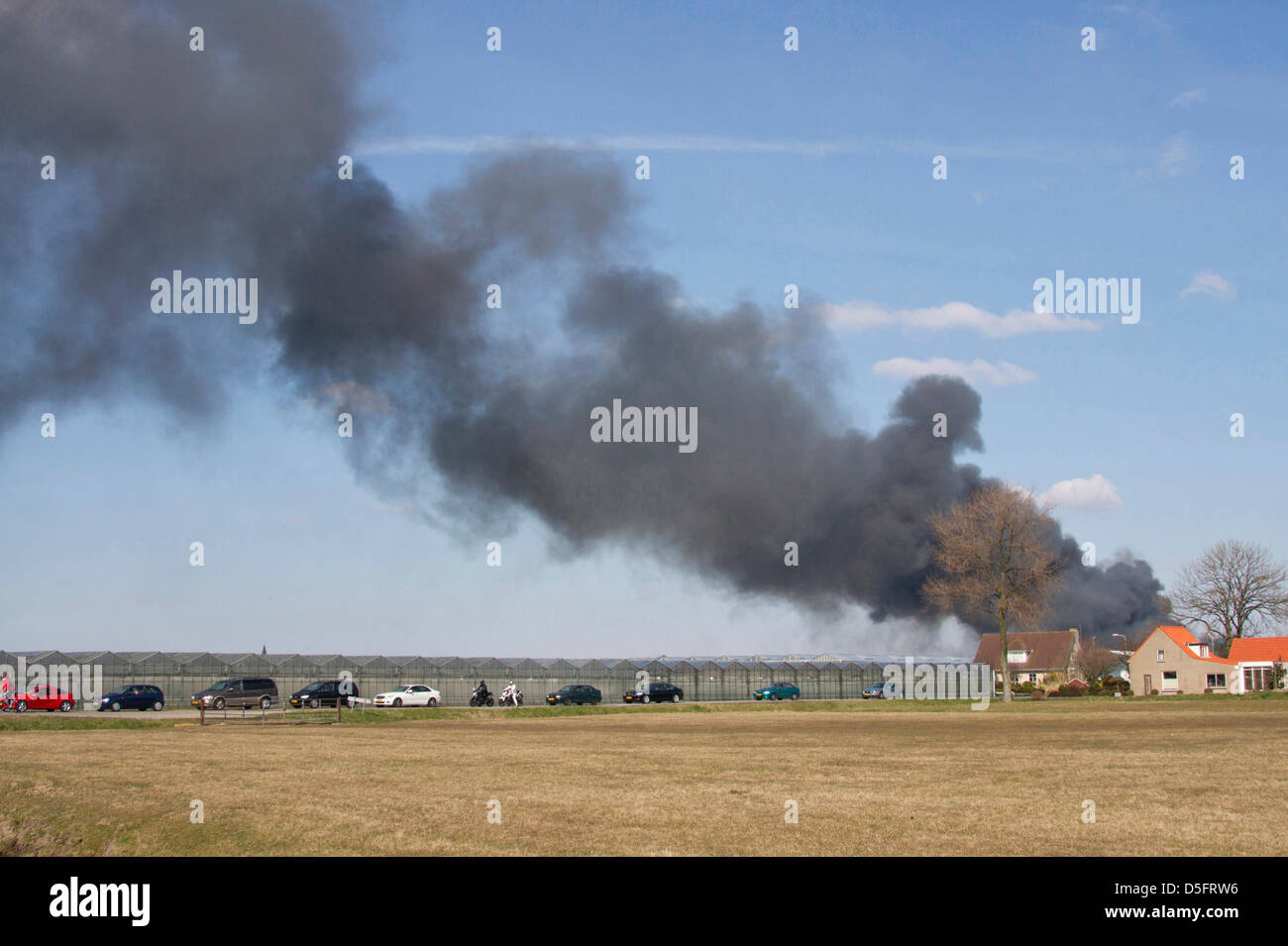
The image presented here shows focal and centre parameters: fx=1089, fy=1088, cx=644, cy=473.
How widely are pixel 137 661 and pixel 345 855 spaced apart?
7471cm

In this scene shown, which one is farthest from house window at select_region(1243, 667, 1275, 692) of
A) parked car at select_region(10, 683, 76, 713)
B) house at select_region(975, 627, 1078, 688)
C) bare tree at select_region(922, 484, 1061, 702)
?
parked car at select_region(10, 683, 76, 713)

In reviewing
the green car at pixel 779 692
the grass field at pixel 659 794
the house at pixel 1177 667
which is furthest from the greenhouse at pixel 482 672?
the grass field at pixel 659 794

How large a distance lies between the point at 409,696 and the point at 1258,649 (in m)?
89.7

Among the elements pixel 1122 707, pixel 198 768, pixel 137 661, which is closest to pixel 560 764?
pixel 198 768

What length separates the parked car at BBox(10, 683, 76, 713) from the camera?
65.5 meters

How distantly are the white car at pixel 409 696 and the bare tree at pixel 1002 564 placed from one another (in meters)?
40.9

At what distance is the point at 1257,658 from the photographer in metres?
115

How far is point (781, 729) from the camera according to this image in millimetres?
44594

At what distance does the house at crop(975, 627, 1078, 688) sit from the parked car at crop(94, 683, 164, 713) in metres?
97.9

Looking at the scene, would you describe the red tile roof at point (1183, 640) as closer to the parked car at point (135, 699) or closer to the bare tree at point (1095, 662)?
the bare tree at point (1095, 662)

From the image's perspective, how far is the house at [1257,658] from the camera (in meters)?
112

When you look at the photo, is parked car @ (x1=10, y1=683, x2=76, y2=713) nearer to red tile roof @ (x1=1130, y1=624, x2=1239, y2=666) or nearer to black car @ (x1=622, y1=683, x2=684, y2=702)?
black car @ (x1=622, y1=683, x2=684, y2=702)
